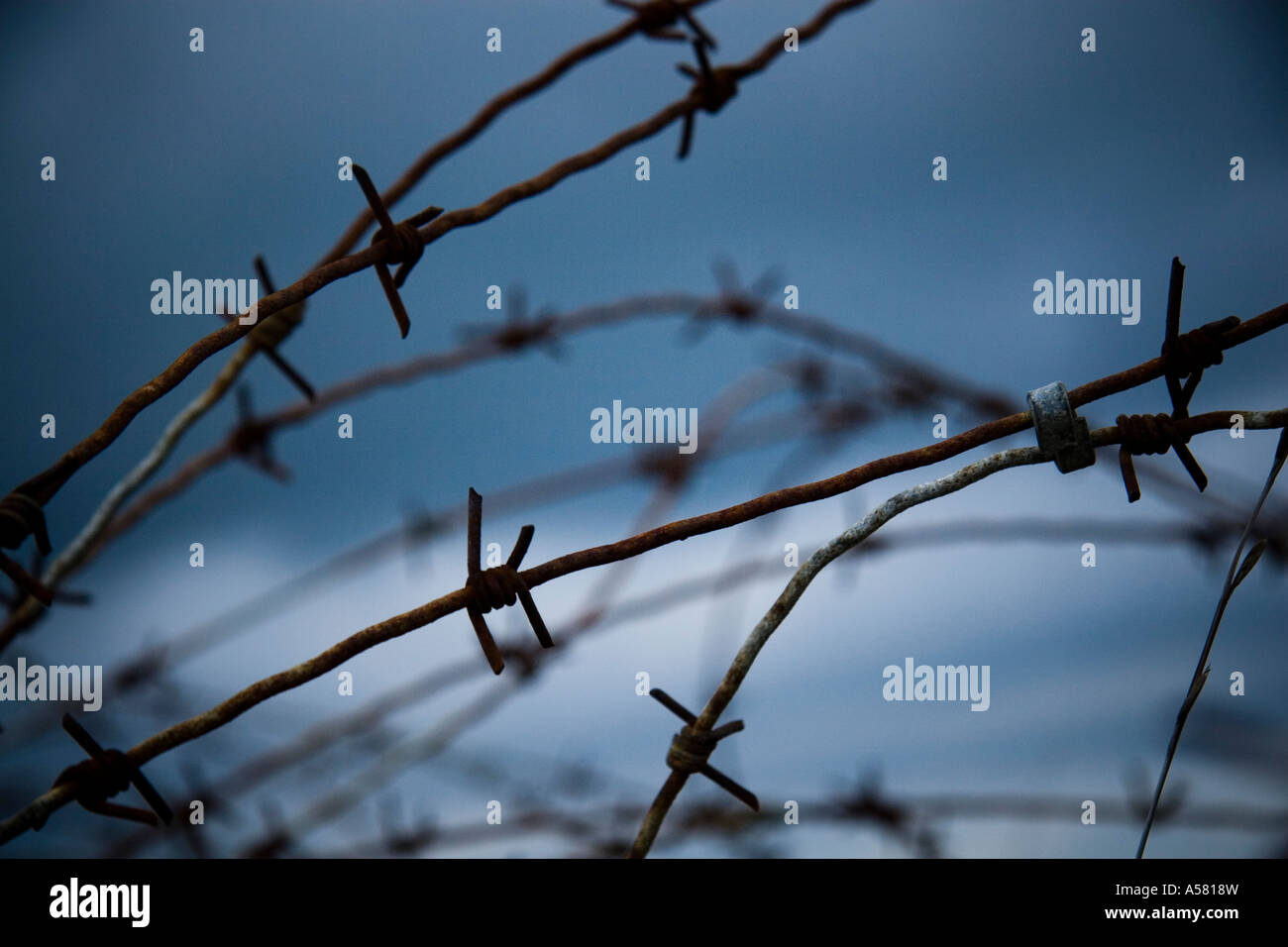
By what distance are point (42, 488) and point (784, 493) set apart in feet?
3.20

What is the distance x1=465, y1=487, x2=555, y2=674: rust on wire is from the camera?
3.94 ft

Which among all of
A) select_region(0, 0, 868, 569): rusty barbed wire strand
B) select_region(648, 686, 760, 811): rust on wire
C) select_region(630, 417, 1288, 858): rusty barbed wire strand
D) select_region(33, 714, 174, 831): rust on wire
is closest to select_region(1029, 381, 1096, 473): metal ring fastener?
select_region(630, 417, 1288, 858): rusty barbed wire strand

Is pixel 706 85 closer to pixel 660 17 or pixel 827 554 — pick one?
pixel 660 17

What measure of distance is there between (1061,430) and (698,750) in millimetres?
623

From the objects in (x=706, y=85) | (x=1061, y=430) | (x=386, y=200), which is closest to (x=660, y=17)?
(x=706, y=85)

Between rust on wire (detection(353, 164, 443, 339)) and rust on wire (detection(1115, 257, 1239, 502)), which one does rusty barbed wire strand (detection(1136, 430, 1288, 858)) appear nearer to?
rust on wire (detection(1115, 257, 1239, 502))

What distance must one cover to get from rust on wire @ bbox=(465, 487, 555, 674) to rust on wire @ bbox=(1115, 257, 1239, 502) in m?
0.78

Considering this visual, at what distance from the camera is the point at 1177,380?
1.25m

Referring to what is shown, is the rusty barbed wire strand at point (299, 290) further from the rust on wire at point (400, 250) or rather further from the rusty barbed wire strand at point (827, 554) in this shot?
the rusty barbed wire strand at point (827, 554)

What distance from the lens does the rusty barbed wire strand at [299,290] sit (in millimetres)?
1209
